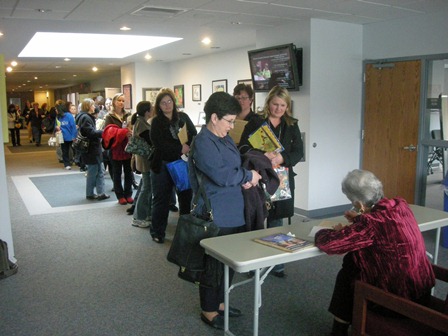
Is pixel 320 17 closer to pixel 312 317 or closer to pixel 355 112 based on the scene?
pixel 355 112

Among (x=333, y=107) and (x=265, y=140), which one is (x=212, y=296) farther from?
(x=333, y=107)

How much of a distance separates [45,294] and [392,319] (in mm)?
2516

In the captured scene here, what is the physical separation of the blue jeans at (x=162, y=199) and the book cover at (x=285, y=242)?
5.88 ft

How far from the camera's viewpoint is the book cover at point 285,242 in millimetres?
2244

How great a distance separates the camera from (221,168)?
8.14 ft

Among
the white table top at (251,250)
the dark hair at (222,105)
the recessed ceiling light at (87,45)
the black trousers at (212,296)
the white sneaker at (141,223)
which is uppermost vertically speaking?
the recessed ceiling light at (87,45)

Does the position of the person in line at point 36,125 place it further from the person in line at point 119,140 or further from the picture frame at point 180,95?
the person in line at point 119,140

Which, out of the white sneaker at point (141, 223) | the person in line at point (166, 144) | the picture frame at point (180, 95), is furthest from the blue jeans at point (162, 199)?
the picture frame at point (180, 95)

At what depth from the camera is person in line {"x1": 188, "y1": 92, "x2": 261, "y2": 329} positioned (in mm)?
2494

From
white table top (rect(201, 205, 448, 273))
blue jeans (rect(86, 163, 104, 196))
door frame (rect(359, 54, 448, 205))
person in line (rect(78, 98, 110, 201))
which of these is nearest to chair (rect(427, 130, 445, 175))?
door frame (rect(359, 54, 448, 205))

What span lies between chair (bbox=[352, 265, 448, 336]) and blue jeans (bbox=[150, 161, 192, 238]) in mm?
2297

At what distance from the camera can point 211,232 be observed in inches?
98.3

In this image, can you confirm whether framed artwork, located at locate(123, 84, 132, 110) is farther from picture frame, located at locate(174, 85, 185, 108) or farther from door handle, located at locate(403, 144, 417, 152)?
door handle, located at locate(403, 144, 417, 152)

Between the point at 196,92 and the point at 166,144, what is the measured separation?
19.3ft
